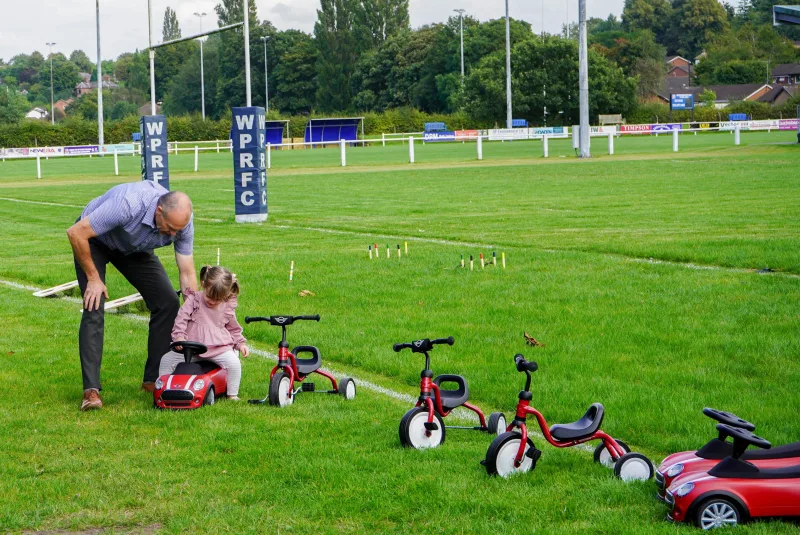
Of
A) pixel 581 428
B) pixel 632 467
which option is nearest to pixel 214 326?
pixel 581 428

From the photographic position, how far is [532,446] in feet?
19.6

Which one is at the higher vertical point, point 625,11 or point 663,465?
point 625,11

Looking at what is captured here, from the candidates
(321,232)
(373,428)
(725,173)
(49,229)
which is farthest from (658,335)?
(725,173)

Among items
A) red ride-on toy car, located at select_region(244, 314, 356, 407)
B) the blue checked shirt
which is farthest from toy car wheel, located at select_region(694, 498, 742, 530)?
the blue checked shirt

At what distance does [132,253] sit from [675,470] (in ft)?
14.8

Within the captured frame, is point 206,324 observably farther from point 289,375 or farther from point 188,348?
point 289,375

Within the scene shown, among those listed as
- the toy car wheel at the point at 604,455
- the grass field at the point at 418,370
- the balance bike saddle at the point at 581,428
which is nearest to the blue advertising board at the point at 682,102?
the grass field at the point at 418,370

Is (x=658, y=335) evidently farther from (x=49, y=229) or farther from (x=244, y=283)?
(x=49, y=229)

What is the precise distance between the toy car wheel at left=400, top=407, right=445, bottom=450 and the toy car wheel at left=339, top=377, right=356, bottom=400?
1.41 metres

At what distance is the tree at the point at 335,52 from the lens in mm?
129250

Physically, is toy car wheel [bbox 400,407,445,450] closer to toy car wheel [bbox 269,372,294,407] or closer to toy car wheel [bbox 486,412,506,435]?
toy car wheel [bbox 486,412,506,435]

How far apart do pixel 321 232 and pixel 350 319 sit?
915 cm

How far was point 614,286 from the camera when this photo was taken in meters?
12.3

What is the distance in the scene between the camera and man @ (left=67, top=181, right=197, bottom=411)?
24.8 feet
